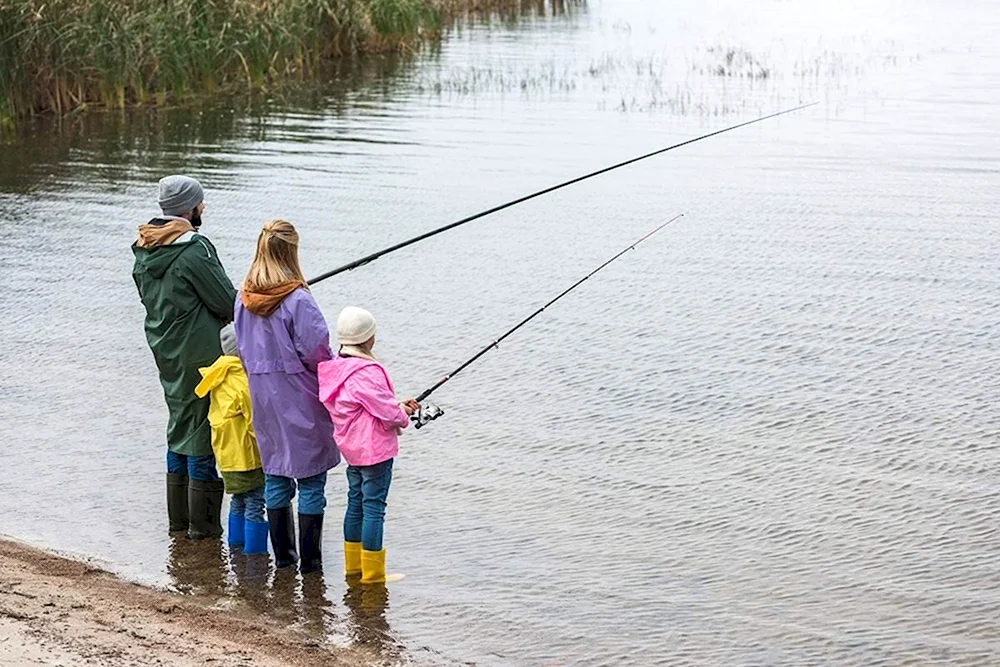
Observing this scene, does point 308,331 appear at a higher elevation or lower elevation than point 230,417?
higher

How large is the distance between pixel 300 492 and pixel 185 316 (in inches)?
28.9

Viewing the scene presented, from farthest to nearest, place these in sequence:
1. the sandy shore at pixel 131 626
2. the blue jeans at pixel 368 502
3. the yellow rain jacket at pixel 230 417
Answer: the yellow rain jacket at pixel 230 417
the blue jeans at pixel 368 502
the sandy shore at pixel 131 626

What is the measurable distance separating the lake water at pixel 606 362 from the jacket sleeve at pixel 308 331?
0.83 meters

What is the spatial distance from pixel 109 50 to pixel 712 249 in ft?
27.2

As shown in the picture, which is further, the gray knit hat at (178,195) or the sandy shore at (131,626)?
the gray knit hat at (178,195)

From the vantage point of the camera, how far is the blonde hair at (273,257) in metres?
5.04

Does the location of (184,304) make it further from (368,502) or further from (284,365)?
(368,502)

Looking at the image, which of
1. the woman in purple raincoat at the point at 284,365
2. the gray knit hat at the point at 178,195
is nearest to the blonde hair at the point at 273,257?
the woman in purple raincoat at the point at 284,365

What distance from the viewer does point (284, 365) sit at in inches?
202

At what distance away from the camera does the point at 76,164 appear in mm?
14477

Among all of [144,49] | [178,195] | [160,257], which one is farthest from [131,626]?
[144,49]

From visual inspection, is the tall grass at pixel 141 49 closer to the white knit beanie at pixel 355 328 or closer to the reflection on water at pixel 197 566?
the reflection on water at pixel 197 566

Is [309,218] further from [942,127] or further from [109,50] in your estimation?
[942,127]

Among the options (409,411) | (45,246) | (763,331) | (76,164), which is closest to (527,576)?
(409,411)
